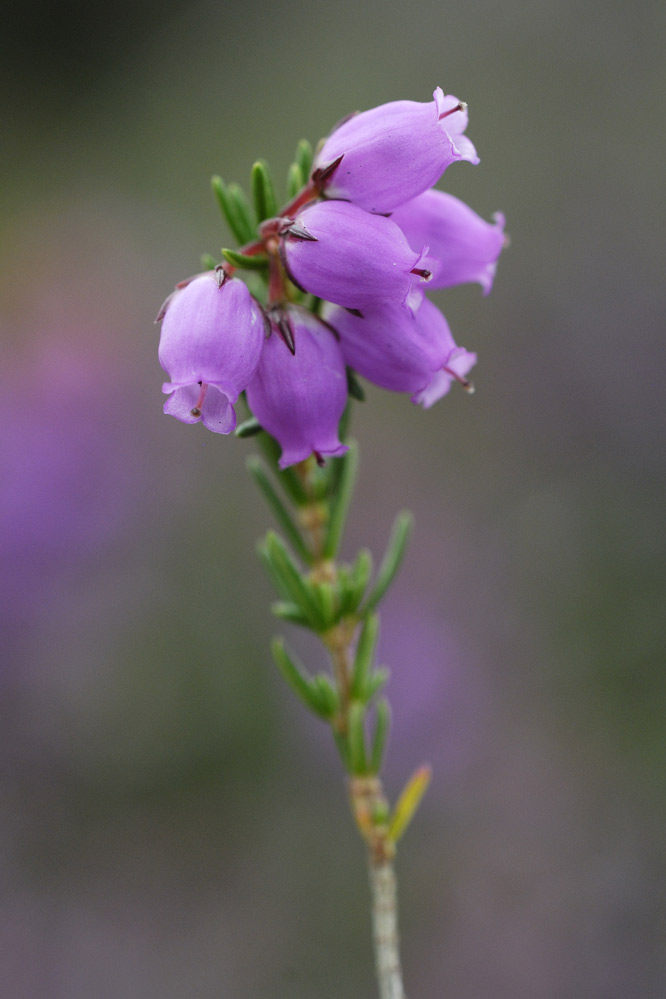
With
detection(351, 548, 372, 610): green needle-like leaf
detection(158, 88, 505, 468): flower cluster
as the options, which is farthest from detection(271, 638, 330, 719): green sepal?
detection(158, 88, 505, 468): flower cluster

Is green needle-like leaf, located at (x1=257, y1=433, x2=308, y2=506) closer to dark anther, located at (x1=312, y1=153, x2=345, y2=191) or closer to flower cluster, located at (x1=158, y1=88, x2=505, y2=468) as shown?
flower cluster, located at (x1=158, y1=88, x2=505, y2=468)

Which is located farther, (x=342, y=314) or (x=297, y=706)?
(x=297, y=706)

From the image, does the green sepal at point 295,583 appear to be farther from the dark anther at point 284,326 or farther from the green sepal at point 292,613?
the dark anther at point 284,326

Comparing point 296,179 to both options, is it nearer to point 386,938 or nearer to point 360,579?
point 360,579

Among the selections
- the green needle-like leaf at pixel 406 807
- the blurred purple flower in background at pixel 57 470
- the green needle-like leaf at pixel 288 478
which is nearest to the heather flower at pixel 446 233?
the green needle-like leaf at pixel 288 478

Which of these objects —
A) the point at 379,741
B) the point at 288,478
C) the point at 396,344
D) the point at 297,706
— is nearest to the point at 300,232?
the point at 396,344

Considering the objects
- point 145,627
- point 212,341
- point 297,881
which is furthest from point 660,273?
point 212,341

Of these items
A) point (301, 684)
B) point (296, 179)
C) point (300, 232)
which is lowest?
point (301, 684)

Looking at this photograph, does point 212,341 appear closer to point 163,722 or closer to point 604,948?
point 163,722
